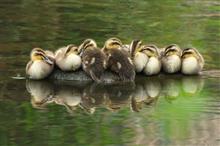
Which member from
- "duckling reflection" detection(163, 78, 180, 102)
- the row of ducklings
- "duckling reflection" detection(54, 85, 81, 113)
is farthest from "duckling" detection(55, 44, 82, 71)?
"duckling reflection" detection(163, 78, 180, 102)

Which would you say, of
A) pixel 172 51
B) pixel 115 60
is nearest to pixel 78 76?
pixel 115 60

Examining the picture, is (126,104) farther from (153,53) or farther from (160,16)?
(160,16)

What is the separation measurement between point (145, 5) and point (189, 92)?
19.0 ft

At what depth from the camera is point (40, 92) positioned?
28.7 feet

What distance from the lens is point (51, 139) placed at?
7086 mm

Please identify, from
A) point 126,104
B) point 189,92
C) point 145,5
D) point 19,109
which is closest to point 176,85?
point 189,92

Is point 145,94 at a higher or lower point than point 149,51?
lower

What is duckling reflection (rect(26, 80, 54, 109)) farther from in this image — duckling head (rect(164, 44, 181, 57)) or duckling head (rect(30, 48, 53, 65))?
duckling head (rect(164, 44, 181, 57))

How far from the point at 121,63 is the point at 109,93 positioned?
1.36 ft

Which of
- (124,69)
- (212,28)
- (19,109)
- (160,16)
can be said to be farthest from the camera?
(160,16)

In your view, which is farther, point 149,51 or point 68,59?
point 149,51

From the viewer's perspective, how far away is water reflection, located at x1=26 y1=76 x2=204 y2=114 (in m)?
8.35

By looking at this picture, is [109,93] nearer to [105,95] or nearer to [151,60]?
[105,95]

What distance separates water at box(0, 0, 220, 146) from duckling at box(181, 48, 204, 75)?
118 mm
